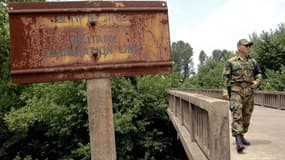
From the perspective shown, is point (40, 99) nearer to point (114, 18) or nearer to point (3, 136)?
point (3, 136)

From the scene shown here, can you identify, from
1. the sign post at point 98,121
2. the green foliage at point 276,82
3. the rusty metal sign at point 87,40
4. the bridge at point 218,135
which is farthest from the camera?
the green foliage at point 276,82

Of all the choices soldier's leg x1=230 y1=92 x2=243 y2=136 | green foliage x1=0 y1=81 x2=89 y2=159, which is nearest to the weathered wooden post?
soldier's leg x1=230 y1=92 x2=243 y2=136

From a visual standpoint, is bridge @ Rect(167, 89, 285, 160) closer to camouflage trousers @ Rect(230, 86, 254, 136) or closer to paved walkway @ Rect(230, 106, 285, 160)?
paved walkway @ Rect(230, 106, 285, 160)

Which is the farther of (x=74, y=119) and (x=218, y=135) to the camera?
(x=74, y=119)

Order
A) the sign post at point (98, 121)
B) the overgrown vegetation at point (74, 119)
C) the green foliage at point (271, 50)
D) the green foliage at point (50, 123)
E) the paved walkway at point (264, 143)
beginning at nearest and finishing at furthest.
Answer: the sign post at point (98, 121), the paved walkway at point (264, 143), the overgrown vegetation at point (74, 119), the green foliage at point (50, 123), the green foliage at point (271, 50)

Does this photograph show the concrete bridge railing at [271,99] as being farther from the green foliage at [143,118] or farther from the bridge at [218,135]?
the green foliage at [143,118]

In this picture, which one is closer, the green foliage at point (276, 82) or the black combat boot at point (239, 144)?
the black combat boot at point (239, 144)

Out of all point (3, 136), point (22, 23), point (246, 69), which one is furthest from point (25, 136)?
point (22, 23)

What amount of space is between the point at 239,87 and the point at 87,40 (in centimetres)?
280

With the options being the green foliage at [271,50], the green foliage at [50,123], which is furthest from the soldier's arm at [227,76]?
the green foliage at [271,50]

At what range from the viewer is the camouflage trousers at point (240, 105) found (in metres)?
4.65

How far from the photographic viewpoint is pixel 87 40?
2.60 metres

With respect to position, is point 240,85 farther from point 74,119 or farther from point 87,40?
point 74,119

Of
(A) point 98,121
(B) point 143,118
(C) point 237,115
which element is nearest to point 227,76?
(C) point 237,115
